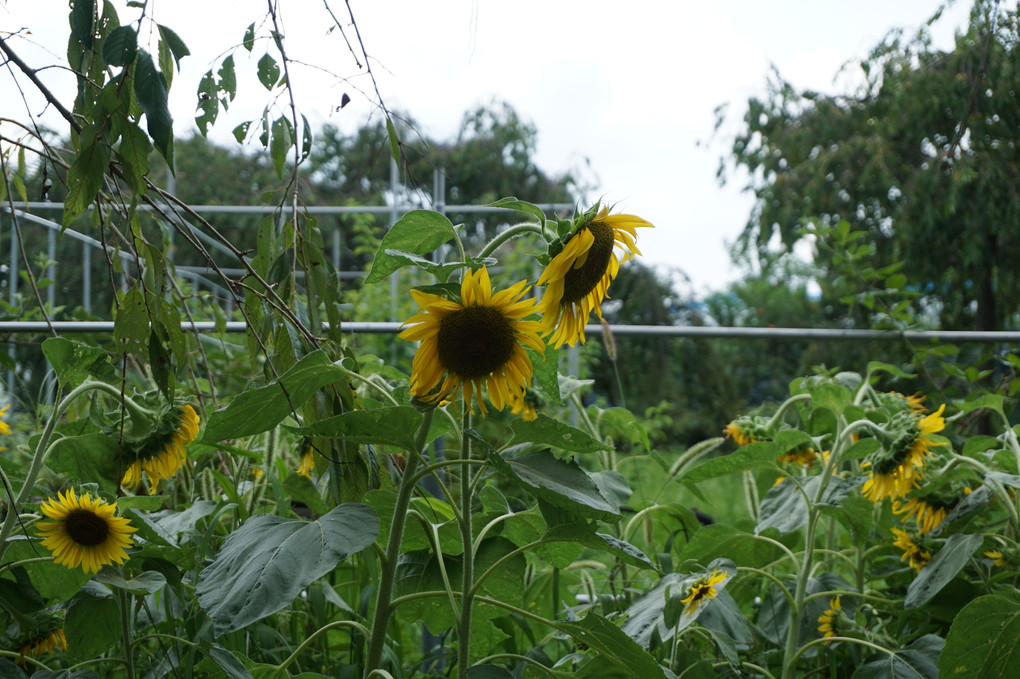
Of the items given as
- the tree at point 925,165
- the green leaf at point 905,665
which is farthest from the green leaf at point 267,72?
the tree at point 925,165

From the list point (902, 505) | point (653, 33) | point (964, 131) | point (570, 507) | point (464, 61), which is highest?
point (653, 33)

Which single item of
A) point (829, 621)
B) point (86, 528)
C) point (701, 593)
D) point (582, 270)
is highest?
point (582, 270)

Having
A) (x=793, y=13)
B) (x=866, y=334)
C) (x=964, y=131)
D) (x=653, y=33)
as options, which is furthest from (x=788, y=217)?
(x=866, y=334)

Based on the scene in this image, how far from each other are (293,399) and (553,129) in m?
7.14

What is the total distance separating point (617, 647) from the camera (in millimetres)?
726

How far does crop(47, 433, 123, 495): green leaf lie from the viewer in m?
0.91

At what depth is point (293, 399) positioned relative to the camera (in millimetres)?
692

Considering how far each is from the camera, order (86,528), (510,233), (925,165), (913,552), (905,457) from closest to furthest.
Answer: (510,233) < (86,528) < (905,457) < (913,552) < (925,165)

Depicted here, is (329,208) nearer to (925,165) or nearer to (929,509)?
(929,509)

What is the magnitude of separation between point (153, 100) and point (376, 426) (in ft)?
0.98

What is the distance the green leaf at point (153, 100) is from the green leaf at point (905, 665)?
92cm

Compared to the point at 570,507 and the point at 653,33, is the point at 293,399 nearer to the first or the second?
the point at 570,507

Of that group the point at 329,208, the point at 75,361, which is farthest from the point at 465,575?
the point at 329,208

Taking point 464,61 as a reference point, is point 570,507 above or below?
below
